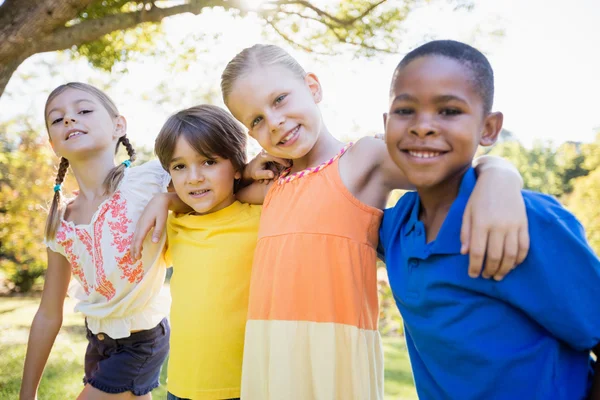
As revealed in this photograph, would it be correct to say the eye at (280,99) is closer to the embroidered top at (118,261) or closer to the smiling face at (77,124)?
the embroidered top at (118,261)

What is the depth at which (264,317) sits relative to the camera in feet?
5.36

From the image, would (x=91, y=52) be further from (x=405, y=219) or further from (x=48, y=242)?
(x=405, y=219)

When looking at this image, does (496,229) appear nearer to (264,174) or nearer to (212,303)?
(264,174)

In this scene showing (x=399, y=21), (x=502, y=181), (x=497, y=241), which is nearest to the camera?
(x=497, y=241)

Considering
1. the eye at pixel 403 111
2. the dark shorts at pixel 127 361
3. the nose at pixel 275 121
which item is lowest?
the dark shorts at pixel 127 361

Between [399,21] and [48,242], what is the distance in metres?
3.65

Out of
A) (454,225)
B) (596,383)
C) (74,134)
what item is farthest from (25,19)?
(596,383)

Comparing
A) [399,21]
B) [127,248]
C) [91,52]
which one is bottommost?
[127,248]

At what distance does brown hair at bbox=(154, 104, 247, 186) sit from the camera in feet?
6.33

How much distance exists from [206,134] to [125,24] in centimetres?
263

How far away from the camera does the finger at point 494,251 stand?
1.10 metres

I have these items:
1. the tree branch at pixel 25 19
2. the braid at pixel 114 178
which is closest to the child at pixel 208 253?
the braid at pixel 114 178

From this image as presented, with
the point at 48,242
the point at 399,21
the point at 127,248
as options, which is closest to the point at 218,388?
the point at 127,248

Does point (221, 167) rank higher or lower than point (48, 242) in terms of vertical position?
higher
